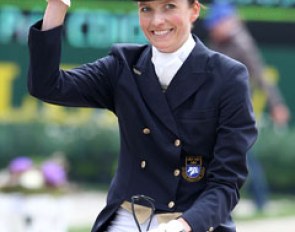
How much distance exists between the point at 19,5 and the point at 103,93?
7.88 metres

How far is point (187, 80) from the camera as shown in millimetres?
3969

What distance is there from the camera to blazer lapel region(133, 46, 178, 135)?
394cm

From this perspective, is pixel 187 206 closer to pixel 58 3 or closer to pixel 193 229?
pixel 193 229

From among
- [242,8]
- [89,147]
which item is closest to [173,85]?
[89,147]

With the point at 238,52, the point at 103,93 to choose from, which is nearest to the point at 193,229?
the point at 103,93

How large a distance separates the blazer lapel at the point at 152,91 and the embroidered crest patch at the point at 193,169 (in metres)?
0.11

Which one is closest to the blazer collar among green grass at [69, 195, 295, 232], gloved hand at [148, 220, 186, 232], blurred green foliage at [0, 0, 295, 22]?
gloved hand at [148, 220, 186, 232]

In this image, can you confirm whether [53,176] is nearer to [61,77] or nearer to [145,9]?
[61,77]

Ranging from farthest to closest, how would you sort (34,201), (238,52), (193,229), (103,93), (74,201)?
1. (74,201)
2. (238,52)
3. (34,201)
4. (103,93)
5. (193,229)

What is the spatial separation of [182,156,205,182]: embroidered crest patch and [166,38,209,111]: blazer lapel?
0.19 m

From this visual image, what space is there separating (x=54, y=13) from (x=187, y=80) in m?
0.52

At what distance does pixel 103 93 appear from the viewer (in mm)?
4086

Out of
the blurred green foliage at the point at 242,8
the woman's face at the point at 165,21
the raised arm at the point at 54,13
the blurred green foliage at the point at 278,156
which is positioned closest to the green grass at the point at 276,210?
the blurred green foliage at the point at 278,156

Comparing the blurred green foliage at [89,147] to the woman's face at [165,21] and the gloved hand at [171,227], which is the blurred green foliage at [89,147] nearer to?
the woman's face at [165,21]
